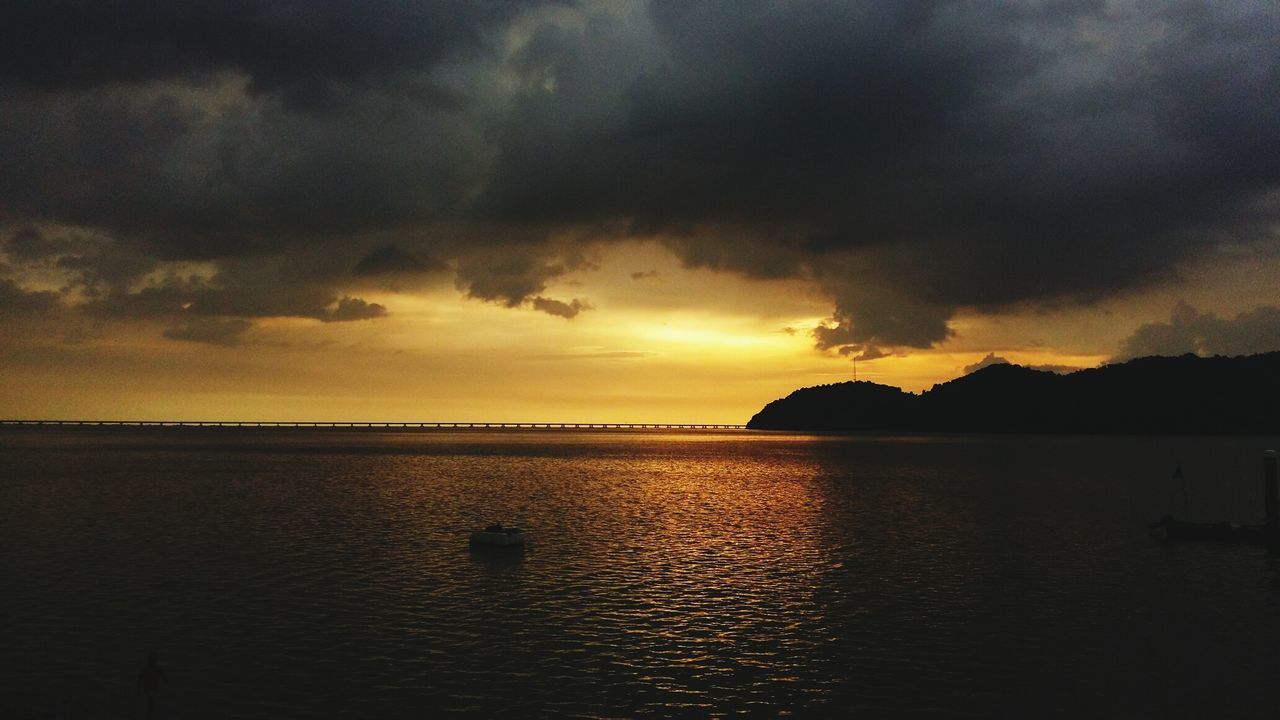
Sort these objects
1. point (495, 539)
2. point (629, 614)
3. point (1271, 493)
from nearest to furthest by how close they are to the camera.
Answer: point (629, 614) < point (495, 539) < point (1271, 493)

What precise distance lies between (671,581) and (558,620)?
11.9 metres

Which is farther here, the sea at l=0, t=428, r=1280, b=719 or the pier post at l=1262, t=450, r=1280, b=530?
the pier post at l=1262, t=450, r=1280, b=530

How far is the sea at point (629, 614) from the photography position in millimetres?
29734

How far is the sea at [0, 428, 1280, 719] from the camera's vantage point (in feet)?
97.6

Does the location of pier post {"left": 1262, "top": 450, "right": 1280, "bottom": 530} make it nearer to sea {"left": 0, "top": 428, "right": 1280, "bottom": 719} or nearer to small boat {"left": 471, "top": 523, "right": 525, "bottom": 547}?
sea {"left": 0, "top": 428, "right": 1280, "bottom": 719}

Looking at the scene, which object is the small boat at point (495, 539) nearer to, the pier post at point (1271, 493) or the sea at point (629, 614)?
the sea at point (629, 614)

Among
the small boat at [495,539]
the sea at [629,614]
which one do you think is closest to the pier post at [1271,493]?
the sea at [629,614]

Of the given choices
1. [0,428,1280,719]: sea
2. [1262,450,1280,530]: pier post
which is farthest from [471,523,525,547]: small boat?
[1262,450,1280,530]: pier post

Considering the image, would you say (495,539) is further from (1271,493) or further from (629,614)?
(1271,493)

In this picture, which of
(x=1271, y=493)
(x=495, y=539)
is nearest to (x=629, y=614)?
(x=495, y=539)

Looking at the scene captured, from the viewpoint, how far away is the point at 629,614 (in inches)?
1660

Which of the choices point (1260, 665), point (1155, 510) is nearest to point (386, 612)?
point (1260, 665)

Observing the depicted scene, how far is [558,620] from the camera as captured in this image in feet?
134

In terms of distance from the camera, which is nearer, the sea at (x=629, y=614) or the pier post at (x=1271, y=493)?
the sea at (x=629, y=614)
